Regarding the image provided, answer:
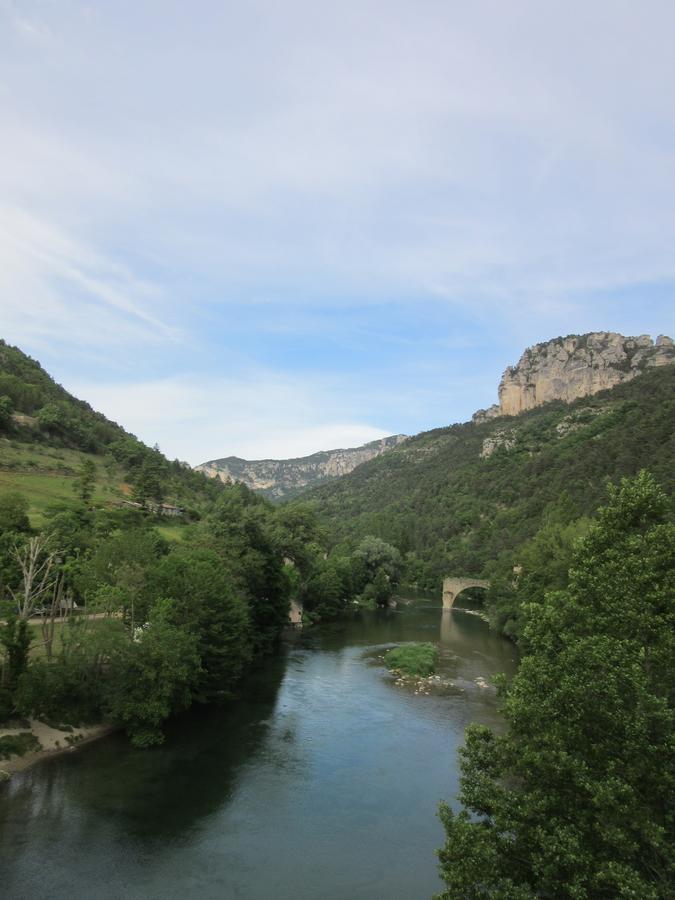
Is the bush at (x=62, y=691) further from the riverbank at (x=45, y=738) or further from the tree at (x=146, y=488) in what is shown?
the tree at (x=146, y=488)

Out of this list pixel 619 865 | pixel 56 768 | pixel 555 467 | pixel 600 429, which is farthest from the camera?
pixel 600 429

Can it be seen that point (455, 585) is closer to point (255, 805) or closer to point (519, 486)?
point (519, 486)

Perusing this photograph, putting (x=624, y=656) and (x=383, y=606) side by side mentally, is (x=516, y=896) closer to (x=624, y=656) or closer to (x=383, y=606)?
(x=624, y=656)

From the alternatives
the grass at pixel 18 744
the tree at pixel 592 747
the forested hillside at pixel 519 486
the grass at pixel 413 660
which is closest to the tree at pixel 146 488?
the grass at pixel 413 660

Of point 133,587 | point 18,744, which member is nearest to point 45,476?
point 133,587

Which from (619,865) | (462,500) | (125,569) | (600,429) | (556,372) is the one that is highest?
(556,372)

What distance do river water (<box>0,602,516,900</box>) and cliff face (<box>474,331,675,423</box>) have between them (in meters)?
151

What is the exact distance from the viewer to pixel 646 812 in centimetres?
1163

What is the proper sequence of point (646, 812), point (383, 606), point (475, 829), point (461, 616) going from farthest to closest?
point (383, 606) < point (461, 616) < point (475, 829) < point (646, 812)

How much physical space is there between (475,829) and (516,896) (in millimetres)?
1521

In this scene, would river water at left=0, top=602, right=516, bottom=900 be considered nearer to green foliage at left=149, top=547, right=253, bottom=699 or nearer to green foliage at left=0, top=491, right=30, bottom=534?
green foliage at left=149, top=547, right=253, bottom=699

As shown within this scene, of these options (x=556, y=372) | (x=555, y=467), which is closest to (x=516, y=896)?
(x=555, y=467)

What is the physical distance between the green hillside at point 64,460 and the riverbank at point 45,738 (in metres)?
31.4

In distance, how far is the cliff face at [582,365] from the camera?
16675 cm
